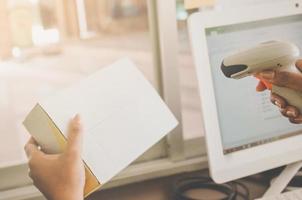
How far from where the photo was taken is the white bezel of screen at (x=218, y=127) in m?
0.90

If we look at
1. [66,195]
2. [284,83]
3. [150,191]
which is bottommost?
[150,191]

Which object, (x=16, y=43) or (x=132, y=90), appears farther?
(x=16, y=43)

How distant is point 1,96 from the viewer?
1118 millimetres

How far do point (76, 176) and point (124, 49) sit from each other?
0.64 metres

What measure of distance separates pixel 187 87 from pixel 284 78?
0.32m

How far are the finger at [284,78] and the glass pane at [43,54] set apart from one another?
11.9 inches

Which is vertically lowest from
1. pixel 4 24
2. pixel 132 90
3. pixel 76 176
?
pixel 76 176

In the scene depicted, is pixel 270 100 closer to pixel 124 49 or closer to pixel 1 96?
pixel 124 49

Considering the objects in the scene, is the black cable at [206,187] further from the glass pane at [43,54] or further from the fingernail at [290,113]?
the fingernail at [290,113]

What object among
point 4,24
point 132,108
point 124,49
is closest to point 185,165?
point 132,108

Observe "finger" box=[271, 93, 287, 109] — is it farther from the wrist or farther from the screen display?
the wrist

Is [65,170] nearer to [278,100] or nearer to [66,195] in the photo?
[66,195]

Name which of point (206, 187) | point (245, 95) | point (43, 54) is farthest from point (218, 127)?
point (43, 54)

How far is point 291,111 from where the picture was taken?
97cm
